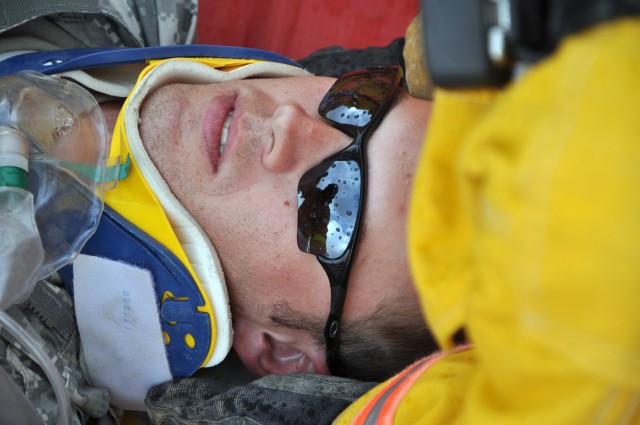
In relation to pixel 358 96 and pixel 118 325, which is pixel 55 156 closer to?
pixel 118 325

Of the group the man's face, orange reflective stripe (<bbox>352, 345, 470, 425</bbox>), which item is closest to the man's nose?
the man's face

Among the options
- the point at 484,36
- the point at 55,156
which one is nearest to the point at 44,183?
the point at 55,156

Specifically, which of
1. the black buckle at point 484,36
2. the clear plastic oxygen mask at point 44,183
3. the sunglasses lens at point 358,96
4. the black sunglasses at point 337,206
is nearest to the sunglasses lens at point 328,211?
the black sunglasses at point 337,206

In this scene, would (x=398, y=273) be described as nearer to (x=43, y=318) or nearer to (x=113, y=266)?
(x=113, y=266)

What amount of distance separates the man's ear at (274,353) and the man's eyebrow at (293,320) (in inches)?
1.2

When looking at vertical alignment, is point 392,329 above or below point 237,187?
below

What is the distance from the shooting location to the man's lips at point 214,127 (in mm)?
1099

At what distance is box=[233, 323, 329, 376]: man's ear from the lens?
46.0 inches

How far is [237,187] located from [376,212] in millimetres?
224

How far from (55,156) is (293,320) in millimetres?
448

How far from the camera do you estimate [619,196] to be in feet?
1.38

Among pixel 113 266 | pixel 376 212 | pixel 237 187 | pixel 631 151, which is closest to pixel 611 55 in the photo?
pixel 631 151

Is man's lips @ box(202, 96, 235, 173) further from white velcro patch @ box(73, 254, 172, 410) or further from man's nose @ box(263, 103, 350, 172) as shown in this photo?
white velcro patch @ box(73, 254, 172, 410)

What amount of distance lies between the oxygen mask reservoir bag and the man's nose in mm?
280
